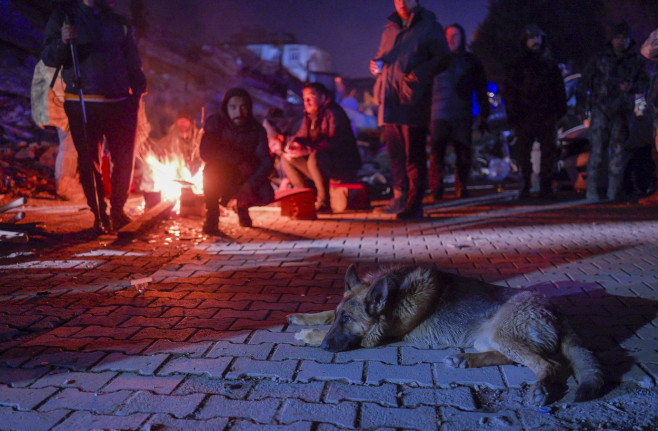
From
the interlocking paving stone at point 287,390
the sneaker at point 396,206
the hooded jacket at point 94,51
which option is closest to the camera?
the interlocking paving stone at point 287,390

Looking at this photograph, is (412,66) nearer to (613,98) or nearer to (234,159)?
(234,159)

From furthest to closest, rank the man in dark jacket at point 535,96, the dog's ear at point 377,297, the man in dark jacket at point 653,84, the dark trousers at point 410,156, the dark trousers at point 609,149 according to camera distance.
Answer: the man in dark jacket at point 535,96
the dark trousers at point 609,149
the dark trousers at point 410,156
the man in dark jacket at point 653,84
the dog's ear at point 377,297

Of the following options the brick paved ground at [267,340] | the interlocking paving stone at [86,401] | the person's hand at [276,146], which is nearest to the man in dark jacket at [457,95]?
the person's hand at [276,146]

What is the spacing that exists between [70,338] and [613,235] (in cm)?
594

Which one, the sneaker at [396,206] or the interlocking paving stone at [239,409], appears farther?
the sneaker at [396,206]

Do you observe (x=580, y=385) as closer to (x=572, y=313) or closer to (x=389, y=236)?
(x=572, y=313)

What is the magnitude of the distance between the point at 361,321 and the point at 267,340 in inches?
23.8

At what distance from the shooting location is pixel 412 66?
690 centimetres

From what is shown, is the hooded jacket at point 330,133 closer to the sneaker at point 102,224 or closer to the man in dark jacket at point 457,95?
the man in dark jacket at point 457,95

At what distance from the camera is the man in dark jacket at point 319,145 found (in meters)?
8.27

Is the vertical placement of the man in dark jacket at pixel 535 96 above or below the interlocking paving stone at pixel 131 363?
above

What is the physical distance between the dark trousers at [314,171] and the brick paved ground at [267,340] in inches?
97.1

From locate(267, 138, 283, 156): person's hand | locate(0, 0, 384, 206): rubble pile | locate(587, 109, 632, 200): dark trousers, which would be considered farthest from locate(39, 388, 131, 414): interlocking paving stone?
locate(587, 109, 632, 200): dark trousers

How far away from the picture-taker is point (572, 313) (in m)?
3.28
